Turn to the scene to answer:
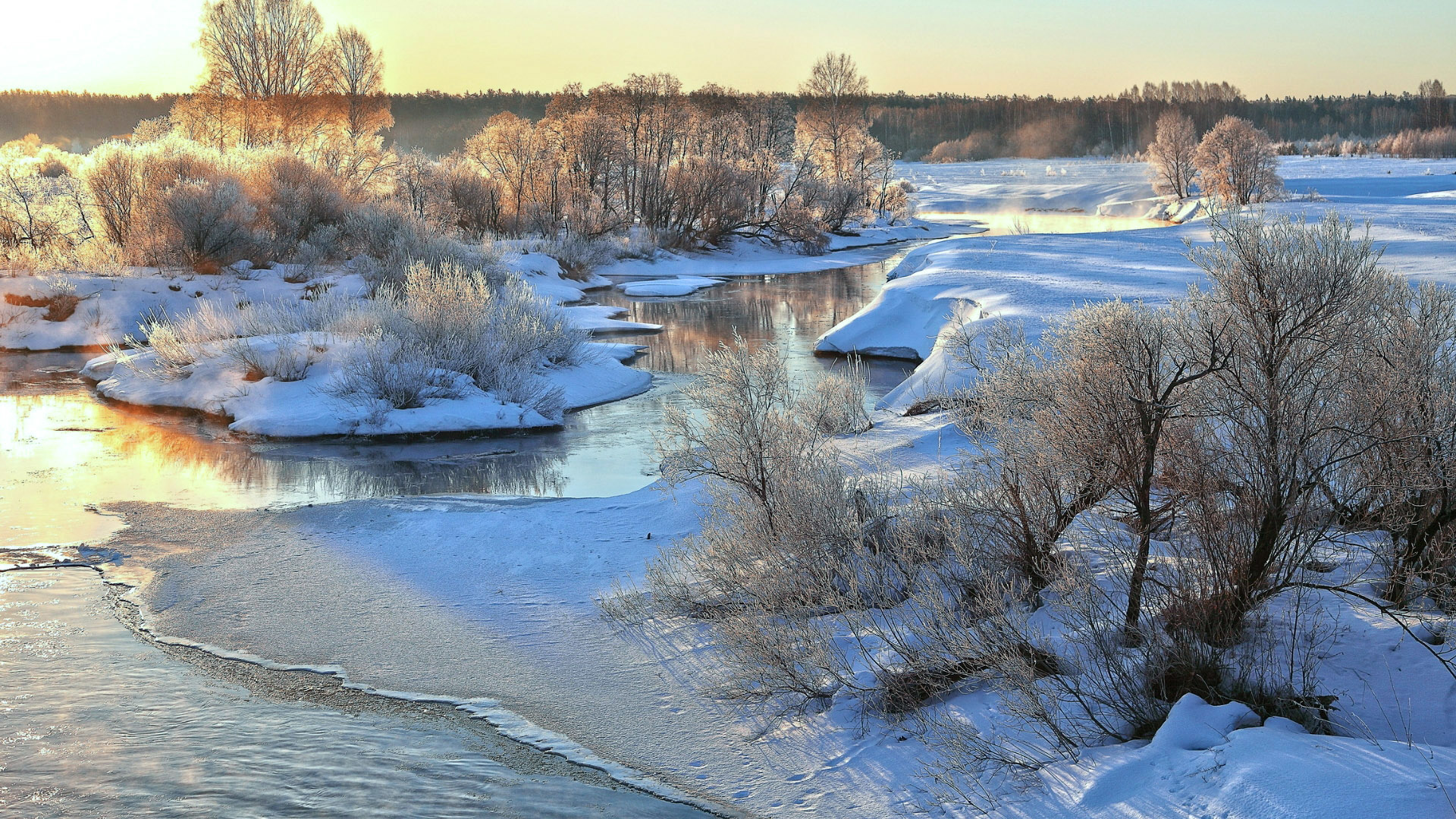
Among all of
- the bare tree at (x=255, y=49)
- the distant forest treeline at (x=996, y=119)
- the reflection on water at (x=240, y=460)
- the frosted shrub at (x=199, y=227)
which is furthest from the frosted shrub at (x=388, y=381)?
the distant forest treeline at (x=996, y=119)

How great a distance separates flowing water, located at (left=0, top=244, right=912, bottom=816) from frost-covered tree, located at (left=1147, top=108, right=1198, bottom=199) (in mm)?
40735

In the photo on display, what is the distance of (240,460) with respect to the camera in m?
12.1

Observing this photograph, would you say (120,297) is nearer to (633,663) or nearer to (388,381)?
(388,381)

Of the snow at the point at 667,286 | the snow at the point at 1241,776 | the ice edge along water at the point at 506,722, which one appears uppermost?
the snow at the point at 667,286

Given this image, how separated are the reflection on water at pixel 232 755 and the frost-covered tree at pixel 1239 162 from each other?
3767cm

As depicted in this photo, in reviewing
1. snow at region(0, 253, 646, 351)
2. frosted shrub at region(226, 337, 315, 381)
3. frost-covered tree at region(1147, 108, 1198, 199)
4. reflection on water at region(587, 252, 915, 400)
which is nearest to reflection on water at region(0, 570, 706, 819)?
frosted shrub at region(226, 337, 315, 381)

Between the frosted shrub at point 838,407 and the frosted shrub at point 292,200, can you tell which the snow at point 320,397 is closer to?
the frosted shrub at point 838,407

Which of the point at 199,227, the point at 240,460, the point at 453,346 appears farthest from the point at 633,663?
the point at 199,227

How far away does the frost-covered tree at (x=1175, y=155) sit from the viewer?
4691 centimetres

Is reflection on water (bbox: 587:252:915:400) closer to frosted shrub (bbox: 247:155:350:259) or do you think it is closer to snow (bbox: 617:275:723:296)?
snow (bbox: 617:275:723:296)

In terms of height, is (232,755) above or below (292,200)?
below

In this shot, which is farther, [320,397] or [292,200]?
[292,200]

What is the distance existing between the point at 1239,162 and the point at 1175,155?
377 inches

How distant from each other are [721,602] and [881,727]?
1745 mm
